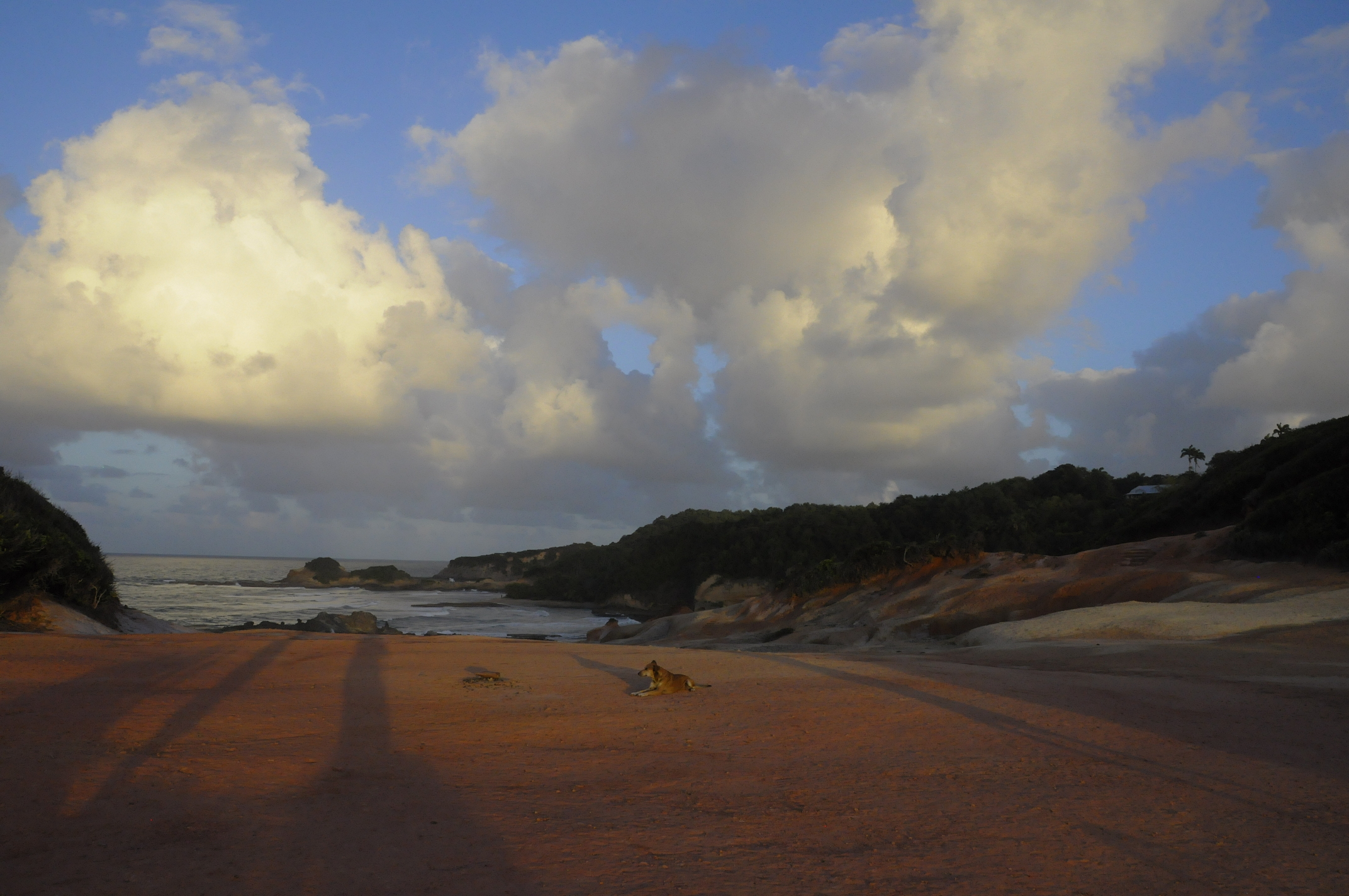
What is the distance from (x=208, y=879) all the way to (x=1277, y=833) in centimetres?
736

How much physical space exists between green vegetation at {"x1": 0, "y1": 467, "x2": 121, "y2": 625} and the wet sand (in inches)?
411

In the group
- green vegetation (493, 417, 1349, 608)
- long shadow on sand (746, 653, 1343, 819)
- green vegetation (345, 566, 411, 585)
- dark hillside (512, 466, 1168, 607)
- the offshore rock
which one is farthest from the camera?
green vegetation (345, 566, 411, 585)

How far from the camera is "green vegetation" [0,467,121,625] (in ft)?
69.4

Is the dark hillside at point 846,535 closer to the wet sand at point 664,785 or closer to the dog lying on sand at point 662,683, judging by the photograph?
the dog lying on sand at point 662,683

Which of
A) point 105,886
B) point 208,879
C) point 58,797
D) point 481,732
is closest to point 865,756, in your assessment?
point 481,732

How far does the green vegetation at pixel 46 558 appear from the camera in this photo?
21.2 meters

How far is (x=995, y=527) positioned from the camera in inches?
2222

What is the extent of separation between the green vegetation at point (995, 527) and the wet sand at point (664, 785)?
62.6 ft

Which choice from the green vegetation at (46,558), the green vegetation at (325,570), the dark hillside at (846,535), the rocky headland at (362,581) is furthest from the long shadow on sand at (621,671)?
the green vegetation at (325,570)

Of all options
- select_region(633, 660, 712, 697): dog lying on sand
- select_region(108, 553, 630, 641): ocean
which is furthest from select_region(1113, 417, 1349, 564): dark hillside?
select_region(108, 553, 630, 641): ocean

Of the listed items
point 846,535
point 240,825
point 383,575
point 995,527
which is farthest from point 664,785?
point 383,575

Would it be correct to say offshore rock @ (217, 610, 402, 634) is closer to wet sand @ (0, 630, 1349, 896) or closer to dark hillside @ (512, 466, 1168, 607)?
dark hillside @ (512, 466, 1168, 607)

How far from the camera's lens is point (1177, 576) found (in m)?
26.3

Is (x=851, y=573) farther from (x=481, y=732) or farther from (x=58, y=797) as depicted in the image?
(x=58, y=797)
